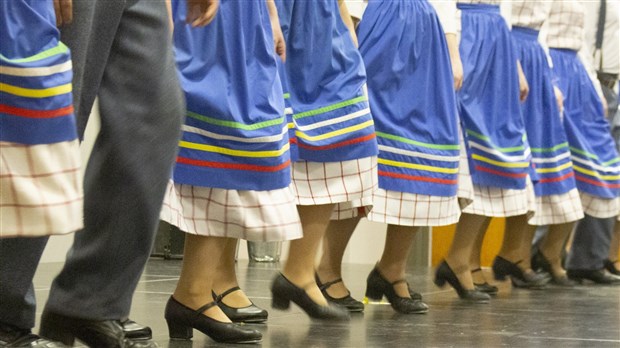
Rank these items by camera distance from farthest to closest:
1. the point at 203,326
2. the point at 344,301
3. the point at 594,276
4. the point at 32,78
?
the point at 594,276, the point at 344,301, the point at 203,326, the point at 32,78

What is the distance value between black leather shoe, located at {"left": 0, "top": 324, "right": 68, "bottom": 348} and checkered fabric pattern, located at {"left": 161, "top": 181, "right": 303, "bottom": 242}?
2.20ft

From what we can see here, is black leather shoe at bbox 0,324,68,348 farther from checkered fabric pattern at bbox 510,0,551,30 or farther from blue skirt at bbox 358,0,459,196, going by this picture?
checkered fabric pattern at bbox 510,0,551,30

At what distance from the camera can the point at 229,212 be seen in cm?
260

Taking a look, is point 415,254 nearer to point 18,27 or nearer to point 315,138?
point 315,138

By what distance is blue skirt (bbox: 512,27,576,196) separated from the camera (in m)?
4.80

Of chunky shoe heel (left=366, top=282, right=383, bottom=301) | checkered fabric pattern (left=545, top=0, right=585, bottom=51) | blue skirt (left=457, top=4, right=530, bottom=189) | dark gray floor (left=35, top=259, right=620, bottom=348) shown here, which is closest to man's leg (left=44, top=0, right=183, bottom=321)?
dark gray floor (left=35, top=259, right=620, bottom=348)

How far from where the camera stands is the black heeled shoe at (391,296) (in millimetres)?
3484

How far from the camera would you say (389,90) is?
3.63 metres

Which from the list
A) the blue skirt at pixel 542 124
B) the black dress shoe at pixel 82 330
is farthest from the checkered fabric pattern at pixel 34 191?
the blue skirt at pixel 542 124

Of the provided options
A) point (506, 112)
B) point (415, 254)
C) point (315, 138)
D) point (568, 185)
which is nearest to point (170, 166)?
point (315, 138)

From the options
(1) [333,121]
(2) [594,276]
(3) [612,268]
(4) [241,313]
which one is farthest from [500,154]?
(3) [612,268]

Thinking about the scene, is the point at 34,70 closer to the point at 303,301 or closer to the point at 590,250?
the point at 303,301

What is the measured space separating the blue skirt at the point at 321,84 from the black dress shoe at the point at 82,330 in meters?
1.19

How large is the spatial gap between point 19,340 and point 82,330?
0.11 meters
